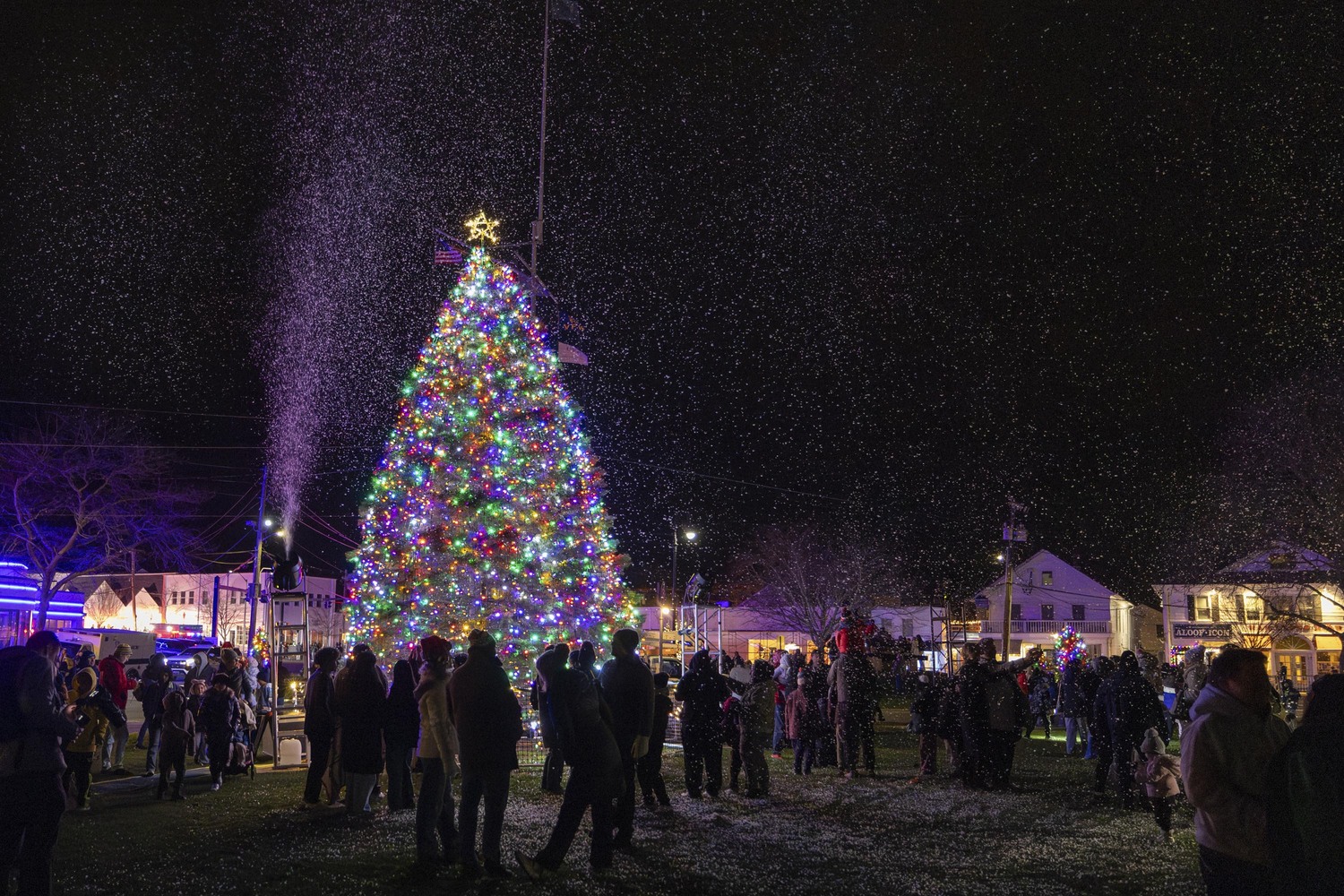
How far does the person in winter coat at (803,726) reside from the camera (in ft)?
46.2

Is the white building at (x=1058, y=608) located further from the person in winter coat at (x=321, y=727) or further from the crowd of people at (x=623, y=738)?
the person in winter coat at (x=321, y=727)

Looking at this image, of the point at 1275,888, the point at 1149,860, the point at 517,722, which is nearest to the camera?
the point at 1275,888

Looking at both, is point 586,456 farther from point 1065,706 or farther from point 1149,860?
point 1149,860

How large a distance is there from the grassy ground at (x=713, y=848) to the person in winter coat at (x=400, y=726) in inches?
17.0

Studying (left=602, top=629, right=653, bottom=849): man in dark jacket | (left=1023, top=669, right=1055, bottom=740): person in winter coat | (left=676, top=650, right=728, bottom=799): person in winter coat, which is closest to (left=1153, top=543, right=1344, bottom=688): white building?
(left=1023, top=669, right=1055, bottom=740): person in winter coat

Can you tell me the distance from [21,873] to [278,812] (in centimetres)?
499

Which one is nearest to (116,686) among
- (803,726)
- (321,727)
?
(321,727)

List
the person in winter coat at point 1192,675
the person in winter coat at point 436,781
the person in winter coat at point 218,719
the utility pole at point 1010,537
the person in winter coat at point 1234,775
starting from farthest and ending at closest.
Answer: the utility pole at point 1010,537 → the person in winter coat at point 1192,675 → the person in winter coat at point 218,719 → the person in winter coat at point 436,781 → the person in winter coat at point 1234,775

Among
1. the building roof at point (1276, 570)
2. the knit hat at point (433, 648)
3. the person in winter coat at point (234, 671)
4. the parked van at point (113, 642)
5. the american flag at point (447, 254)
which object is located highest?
the american flag at point (447, 254)

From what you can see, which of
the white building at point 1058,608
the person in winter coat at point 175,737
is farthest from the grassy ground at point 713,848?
the white building at point 1058,608

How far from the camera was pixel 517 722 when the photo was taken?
7.62 meters

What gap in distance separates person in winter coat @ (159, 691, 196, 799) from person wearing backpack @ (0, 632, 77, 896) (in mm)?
5827

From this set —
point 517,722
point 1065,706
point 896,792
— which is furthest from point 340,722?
point 1065,706

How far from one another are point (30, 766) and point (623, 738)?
458 centimetres
